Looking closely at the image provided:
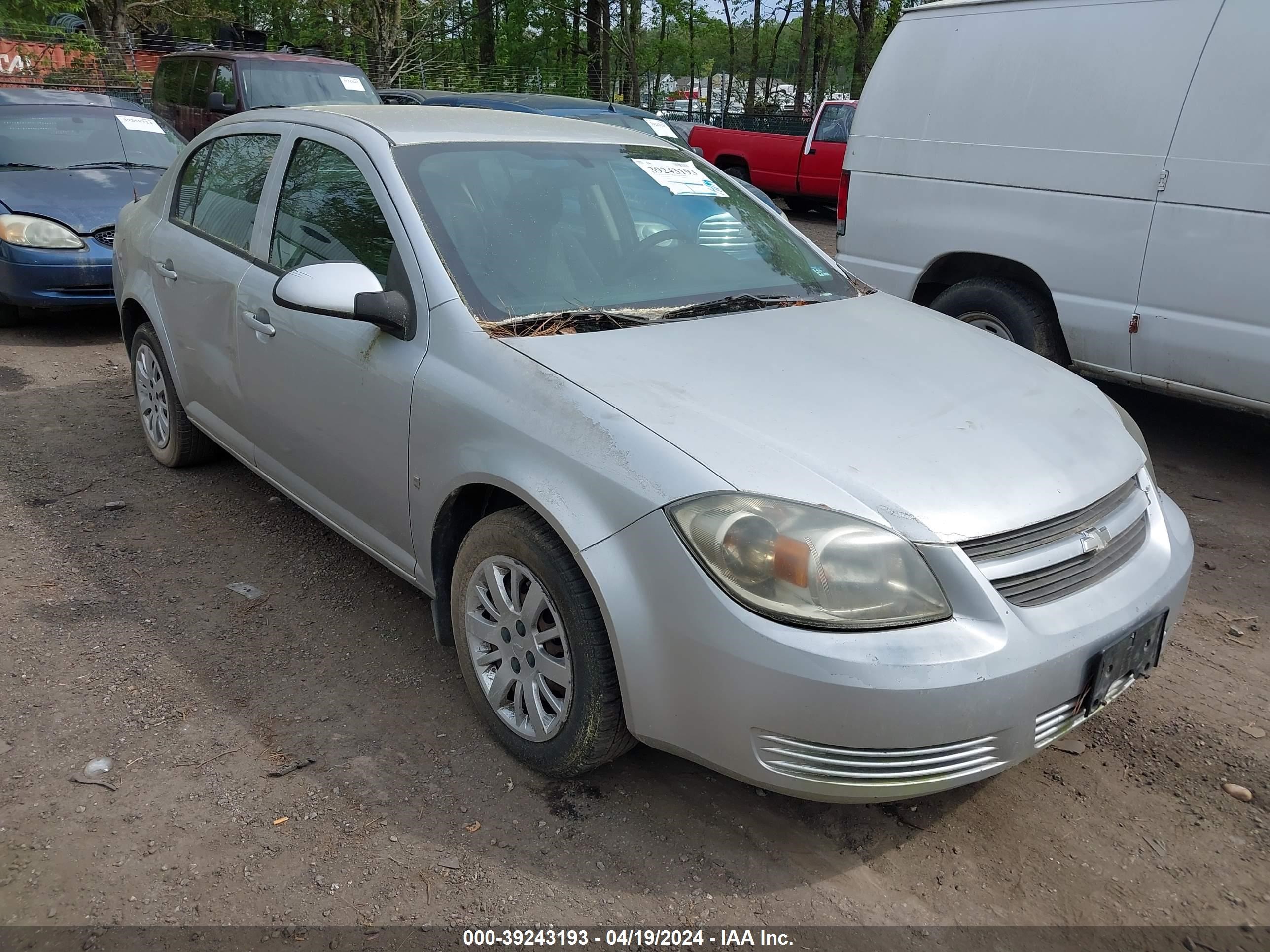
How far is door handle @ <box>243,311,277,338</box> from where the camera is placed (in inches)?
138

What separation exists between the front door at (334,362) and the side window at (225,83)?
9006 millimetres

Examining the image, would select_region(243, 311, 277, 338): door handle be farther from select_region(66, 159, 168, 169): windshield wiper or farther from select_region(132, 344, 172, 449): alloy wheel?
select_region(66, 159, 168, 169): windshield wiper

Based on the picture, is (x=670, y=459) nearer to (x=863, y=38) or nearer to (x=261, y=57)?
(x=261, y=57)

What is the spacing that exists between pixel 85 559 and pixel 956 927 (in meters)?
3.40

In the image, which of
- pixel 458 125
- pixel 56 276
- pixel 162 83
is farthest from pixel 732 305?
pixel 162 83

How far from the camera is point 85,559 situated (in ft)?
13.1

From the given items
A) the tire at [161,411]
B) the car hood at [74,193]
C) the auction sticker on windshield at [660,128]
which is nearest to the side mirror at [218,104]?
the car hood at [74,193]

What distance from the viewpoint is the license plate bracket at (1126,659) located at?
7.76 ft

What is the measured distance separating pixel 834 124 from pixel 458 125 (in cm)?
1194

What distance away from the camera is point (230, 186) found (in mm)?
4094

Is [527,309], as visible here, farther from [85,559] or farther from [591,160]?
[85,559]

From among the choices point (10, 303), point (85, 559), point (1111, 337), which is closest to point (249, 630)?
point (85, 559)

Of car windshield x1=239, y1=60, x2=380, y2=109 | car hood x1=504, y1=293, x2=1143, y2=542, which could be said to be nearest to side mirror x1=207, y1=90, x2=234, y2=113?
car windshield x1=239, y1=60, x2=380, y2=109

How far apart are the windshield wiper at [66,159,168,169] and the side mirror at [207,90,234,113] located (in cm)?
343
